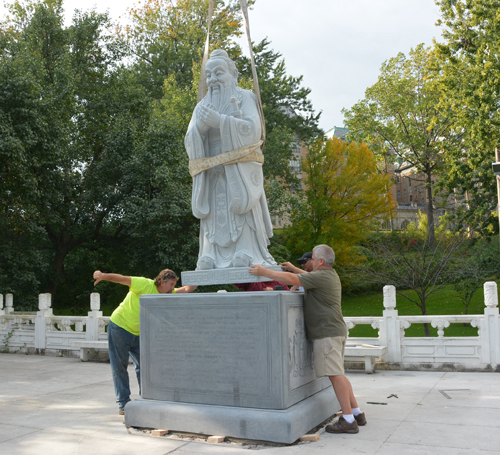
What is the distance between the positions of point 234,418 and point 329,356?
1109mm

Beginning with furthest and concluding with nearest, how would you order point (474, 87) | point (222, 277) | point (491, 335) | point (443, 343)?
point (474, 87) → point (443, 343) → point (491, 335) → point (222, 277)

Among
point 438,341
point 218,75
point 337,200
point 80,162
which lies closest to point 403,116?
point 337,200

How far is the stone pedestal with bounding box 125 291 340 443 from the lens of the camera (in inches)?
182

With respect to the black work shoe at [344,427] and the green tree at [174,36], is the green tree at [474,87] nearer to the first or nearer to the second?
the green tree at [174,36]

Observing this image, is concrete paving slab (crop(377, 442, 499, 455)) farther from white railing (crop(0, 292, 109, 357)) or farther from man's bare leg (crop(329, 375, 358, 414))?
white railing (crop(0, 292, 109, 357))

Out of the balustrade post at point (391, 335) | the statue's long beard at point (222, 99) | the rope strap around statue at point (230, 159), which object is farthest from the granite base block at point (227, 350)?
the balustrade post at point (391, 335)

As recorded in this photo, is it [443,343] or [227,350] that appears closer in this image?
[227,350]

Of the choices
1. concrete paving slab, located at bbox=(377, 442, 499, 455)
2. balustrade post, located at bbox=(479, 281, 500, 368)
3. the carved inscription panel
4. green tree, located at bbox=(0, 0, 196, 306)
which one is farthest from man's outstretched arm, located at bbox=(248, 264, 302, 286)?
green tree, located at bbox=(0, 0, 196, 306)

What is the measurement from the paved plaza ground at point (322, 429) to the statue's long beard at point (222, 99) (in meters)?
3.72

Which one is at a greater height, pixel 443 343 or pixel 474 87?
pixel 474 87

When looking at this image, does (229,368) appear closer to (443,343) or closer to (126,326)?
(126,326)

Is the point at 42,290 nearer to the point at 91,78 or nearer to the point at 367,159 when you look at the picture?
the point at 91,78

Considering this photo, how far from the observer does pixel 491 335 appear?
28.3 feet

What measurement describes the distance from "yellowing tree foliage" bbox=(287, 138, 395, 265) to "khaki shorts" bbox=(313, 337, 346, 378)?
1901cm
